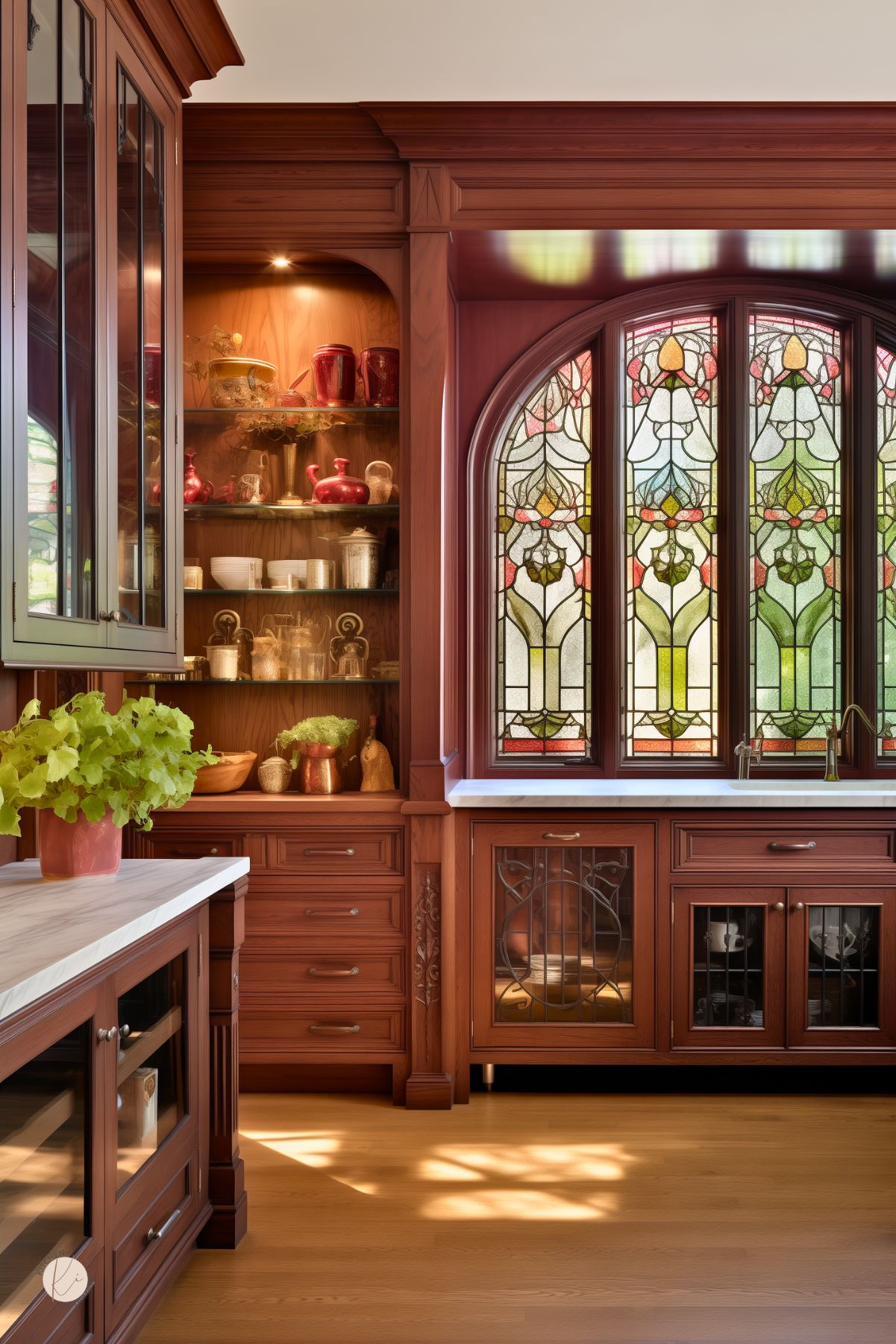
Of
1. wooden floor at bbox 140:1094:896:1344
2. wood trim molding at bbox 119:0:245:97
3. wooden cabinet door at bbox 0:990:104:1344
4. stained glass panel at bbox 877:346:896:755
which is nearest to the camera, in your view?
wooden cabinet door at bbox 0:990:104:1344

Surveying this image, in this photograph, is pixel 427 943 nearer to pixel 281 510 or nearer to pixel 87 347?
pixel 281 510

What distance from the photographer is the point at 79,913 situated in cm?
173

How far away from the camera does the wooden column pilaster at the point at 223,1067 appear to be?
90.0 inches

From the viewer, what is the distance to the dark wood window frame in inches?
146

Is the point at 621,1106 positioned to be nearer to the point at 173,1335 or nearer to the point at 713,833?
the point at 713,833

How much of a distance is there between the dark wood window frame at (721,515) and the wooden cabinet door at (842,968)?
60cm

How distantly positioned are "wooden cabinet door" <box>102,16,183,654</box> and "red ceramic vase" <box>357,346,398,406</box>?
87 centimetres

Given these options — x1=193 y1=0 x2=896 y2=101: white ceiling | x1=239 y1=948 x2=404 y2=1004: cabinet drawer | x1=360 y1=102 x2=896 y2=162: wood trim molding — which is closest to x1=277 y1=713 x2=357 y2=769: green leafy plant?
x1=239 y1=948 x2=404 y2=1004: cabinet drawer

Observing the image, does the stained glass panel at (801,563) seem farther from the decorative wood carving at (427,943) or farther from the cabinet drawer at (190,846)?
the cabinet drawer at (190,846)

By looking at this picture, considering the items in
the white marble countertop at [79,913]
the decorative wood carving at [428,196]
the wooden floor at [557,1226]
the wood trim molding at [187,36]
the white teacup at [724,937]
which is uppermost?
the wood trim molding at [187,36]

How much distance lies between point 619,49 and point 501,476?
1406mm

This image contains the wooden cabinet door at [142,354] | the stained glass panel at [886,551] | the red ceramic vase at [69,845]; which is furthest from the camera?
the stained glass panel at [886,551]

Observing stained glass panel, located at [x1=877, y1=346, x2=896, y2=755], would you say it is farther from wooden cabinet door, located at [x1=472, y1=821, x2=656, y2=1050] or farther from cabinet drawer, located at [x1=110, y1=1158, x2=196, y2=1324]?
cabinet drawer, located at [x1=110, y1=1158, x2=196, y2=1324]

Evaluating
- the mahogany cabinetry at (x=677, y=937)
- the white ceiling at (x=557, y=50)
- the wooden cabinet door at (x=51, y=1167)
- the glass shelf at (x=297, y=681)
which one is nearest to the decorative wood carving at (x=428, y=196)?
the white ceiling at (x=557, y=50)
